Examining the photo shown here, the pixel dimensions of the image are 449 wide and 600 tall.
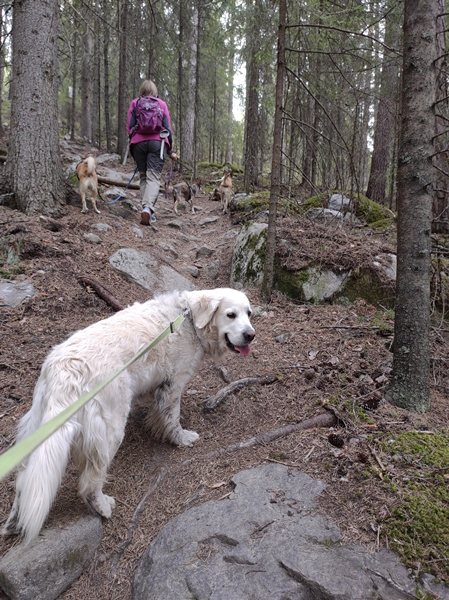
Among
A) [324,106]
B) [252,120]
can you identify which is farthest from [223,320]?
[252,120]

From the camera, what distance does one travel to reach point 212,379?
4223 mm

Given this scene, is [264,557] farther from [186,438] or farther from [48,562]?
[186,438]

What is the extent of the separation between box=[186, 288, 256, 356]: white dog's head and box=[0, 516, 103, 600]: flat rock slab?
1658mm

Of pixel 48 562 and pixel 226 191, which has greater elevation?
pixel 226 191

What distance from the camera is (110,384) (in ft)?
7.66

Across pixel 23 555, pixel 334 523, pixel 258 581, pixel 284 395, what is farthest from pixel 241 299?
pixel 23 555

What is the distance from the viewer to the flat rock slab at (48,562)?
1.86 m

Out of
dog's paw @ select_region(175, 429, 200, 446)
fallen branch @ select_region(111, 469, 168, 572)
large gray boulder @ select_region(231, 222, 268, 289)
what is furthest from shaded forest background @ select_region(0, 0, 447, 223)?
fallen branch @ select_region(111, 469, 168, 572)

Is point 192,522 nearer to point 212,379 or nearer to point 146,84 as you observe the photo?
point 212,379

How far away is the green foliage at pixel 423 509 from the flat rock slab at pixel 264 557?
11cm

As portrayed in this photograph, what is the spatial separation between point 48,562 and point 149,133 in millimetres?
7742

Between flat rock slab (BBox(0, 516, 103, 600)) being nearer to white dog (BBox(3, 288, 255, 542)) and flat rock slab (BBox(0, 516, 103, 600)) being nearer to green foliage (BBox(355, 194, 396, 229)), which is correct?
white dog (BBox(3, 288, 255, 542))

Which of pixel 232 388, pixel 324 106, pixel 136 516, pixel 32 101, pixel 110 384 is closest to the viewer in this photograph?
pixel 110 384

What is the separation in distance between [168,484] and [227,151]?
32.1 metres
